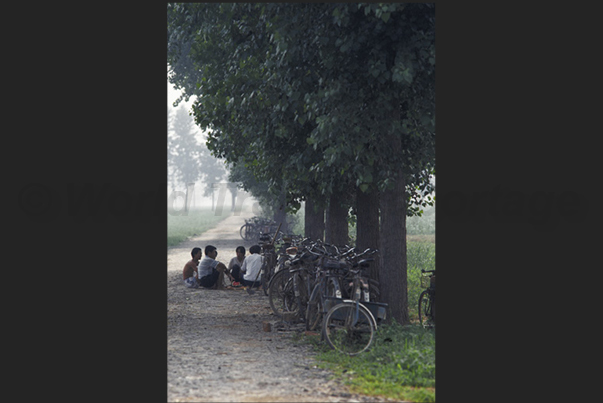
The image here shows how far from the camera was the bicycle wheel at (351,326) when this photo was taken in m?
8.88

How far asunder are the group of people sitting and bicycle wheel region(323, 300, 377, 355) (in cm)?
697

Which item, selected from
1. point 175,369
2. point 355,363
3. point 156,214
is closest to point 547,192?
point 355,363

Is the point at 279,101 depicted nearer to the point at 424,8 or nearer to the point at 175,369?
the point at 424,8

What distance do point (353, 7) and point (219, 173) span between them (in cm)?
11745

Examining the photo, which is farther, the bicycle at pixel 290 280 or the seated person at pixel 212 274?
the seated person at pixel 212 274

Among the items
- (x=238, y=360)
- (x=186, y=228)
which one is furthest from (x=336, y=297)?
(x=186, y=228)

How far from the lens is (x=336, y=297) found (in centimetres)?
933

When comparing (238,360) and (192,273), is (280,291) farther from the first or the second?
(192,273)

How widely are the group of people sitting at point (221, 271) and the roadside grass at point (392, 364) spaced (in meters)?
6.20

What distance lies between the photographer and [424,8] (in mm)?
9055

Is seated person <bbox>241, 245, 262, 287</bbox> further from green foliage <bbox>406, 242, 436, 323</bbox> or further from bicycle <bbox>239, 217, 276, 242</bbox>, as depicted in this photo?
bicycle <bbox>239, 217, 276, 242</bbox>

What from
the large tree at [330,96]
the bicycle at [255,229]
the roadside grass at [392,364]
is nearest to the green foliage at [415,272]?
the large tree at [330,96]

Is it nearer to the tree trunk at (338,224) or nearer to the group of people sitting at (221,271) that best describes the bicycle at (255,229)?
the group of people sitting at (221,271)

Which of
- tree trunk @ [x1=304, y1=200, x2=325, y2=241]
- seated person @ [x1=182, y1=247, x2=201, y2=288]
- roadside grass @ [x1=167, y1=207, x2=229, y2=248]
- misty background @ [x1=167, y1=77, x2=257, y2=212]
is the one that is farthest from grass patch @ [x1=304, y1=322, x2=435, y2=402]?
misty background @ [x1=167, y1=77, x2=257, y2=212]
